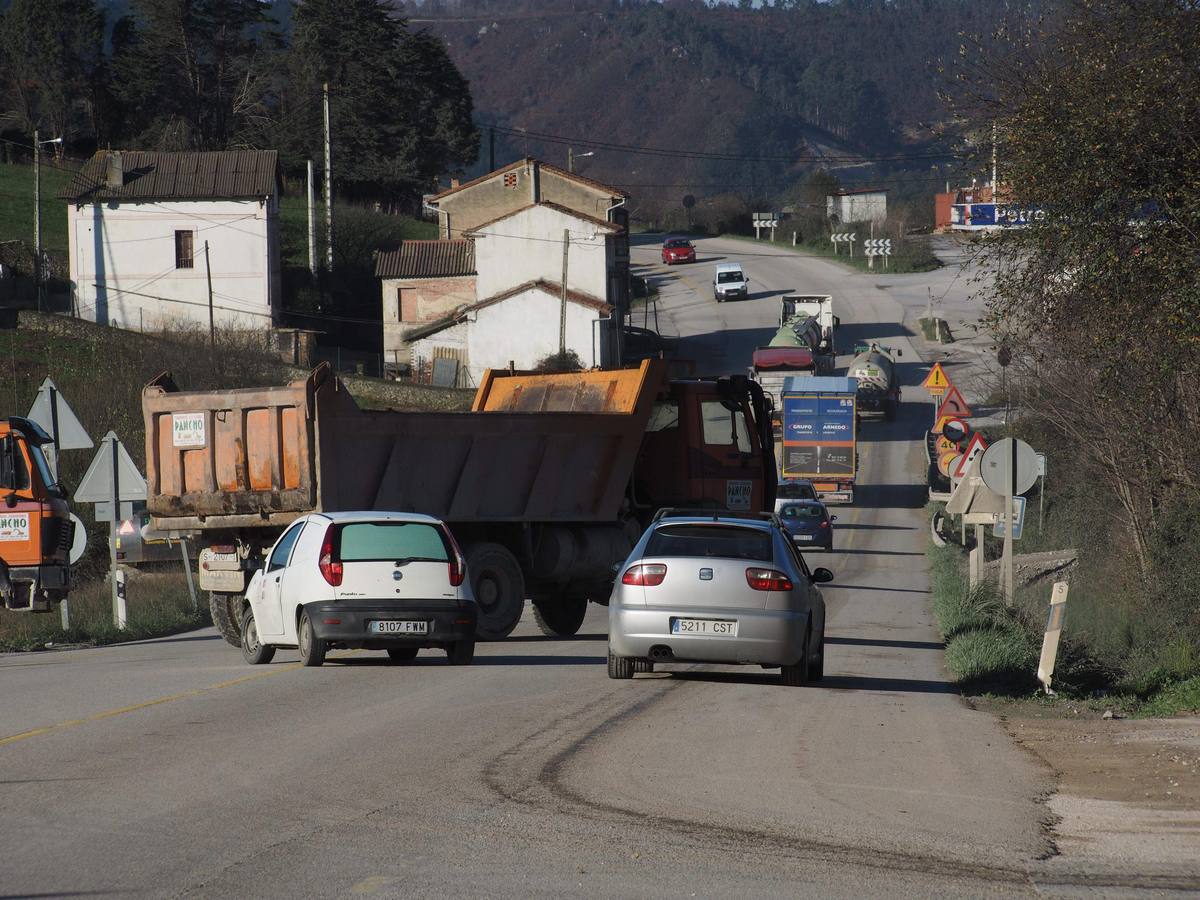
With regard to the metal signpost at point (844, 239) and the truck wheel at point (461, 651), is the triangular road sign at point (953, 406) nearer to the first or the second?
the truck wheel at point (461, 651)

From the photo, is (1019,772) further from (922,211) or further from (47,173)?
(922,211)

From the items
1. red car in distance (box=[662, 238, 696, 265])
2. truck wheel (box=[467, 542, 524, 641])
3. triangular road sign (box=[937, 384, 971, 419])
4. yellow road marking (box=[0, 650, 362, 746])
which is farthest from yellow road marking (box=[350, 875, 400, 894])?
red car in distance (box=[662, 238, 696, 265])

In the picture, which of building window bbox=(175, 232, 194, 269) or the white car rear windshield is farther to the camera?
building window bbox=(175, 232, 194, 269)

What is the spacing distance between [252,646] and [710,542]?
208 inches

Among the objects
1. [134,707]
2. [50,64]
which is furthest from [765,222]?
[134,707]

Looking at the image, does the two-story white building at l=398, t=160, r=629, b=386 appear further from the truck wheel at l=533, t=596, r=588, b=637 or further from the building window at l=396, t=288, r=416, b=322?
the truck wheel at l=533, t=596, r=588, b=637

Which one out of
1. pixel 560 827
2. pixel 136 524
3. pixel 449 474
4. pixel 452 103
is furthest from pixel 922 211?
pixel 560 827

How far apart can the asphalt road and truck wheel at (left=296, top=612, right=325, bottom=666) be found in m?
0.19

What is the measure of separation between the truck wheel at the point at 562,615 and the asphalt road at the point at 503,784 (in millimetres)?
3968

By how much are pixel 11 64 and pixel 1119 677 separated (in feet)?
337

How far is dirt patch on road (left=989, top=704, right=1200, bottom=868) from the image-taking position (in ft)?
25.6

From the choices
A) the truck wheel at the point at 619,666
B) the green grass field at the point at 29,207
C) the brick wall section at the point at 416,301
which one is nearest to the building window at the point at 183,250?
the green grass field at the point at 29,207

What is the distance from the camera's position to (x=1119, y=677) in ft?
59.1

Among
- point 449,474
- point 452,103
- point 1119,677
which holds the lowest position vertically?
point 1119,677
